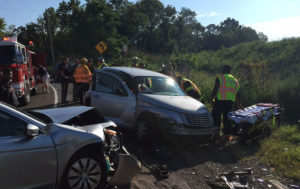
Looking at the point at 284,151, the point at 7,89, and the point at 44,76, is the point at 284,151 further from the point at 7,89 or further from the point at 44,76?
the point at 44,76

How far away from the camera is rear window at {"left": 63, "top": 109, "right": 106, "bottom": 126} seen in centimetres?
445

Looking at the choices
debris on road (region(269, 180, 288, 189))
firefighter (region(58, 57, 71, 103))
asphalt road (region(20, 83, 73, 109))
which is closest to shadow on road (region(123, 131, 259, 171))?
debris on road (region(269, 180, 288, 189))

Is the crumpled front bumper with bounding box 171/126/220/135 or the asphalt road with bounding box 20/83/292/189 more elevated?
the crumpled front bumper with bounding box 171/126/220/135

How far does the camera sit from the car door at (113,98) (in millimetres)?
6625

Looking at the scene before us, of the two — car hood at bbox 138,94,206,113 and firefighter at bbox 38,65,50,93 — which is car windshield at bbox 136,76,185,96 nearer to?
car hood at bbox 138,94,206,113

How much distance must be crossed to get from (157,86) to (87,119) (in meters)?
2.82

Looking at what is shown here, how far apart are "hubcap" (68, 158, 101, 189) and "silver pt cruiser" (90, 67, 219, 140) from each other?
248 cm

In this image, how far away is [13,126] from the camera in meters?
3.17

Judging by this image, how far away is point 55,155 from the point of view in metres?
3.36

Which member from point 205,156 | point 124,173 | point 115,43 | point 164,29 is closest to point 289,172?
point 205,156

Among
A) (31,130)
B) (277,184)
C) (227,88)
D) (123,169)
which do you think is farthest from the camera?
(227,88)

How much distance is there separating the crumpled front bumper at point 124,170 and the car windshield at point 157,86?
9.34 feet

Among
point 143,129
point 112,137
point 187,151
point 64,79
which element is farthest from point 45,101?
point 112,137

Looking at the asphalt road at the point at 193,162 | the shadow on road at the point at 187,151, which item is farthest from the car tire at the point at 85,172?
the shadow on road at the point at 187,151
